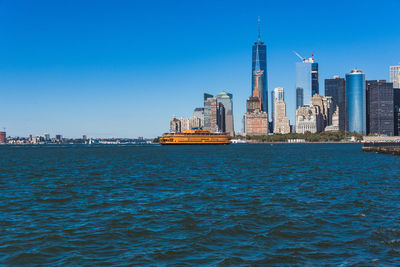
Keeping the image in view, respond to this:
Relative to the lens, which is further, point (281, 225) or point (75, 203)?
point (75, 203)

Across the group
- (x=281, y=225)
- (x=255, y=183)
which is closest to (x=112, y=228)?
(x=281, y=225)

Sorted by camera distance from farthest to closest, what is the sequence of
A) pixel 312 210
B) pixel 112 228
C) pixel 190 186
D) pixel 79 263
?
pixel 190 186, pixel 312 210, pixel 112 228, pixel 79 263

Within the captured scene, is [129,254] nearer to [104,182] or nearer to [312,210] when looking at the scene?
[312,210]

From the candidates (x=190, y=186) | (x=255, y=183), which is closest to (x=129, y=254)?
(x=190, y=186)

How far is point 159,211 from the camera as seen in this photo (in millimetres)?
25531

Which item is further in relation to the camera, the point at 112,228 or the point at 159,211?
the point at 159,211

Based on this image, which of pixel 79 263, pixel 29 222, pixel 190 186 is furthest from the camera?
pixel 190 186

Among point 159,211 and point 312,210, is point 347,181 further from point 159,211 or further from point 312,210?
point 159,211

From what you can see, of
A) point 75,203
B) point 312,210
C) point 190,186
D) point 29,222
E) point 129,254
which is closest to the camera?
point 129,254

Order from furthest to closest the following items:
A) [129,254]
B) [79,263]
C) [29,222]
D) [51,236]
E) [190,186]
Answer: [190,186] < [29,222] < [51,236] < [129,254] < [79,263]

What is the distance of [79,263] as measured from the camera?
602 inches

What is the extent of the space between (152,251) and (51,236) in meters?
5.80

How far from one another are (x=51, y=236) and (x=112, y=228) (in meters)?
3.10

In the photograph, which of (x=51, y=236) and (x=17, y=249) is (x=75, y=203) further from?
(x=17, y=249)
